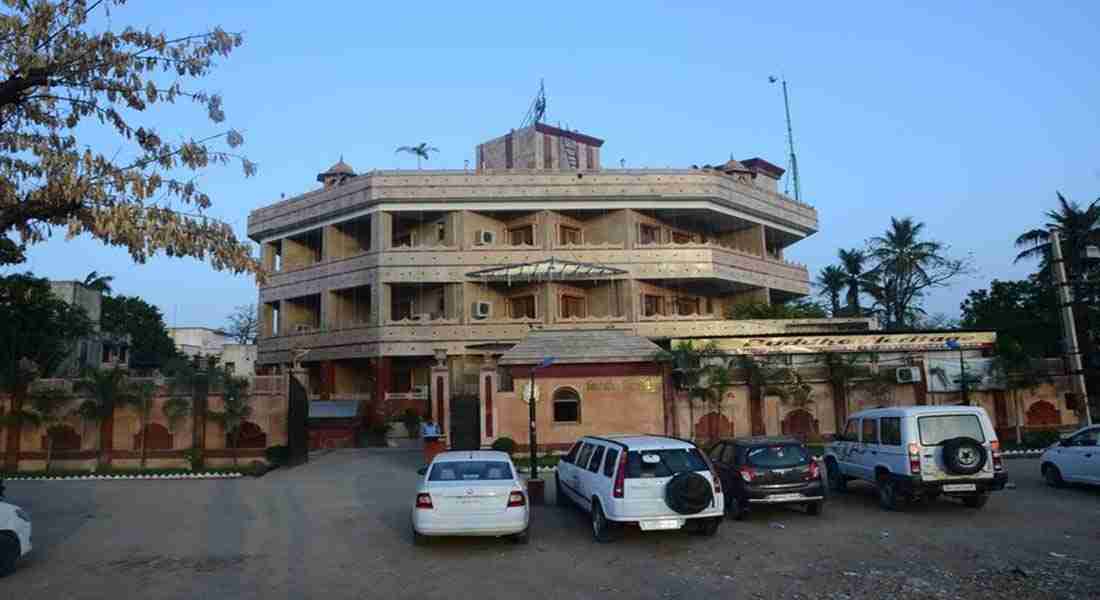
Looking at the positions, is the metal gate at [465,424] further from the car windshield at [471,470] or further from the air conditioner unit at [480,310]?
the car windshield at [471,470]

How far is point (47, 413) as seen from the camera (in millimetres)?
25406

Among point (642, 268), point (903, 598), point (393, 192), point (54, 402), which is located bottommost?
point (903, 598)

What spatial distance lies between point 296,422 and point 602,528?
59.8 feet

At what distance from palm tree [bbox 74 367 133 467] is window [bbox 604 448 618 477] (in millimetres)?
19912

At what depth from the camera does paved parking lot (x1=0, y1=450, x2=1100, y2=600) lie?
29.9ft

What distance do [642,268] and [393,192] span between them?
14652 mm

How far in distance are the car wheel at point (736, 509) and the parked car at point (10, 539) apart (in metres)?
11.1

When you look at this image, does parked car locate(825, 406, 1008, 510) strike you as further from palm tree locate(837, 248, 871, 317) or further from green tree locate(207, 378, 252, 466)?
palm tree locate(837, 248, 871, 317)

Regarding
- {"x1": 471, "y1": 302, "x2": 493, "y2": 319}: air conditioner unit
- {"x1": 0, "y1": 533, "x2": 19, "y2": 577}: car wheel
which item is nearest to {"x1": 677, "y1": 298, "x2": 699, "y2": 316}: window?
{"x1": 471, "y1": 302, "x2": 493, "y2": 319}: air conditioner unit

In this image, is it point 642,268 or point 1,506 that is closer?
point 1,506

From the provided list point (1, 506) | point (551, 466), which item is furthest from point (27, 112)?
point (551, 466)

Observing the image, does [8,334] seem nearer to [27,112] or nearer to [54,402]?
[54,402]

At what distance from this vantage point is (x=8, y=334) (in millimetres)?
36406

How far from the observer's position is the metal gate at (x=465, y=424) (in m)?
A: 29.3
